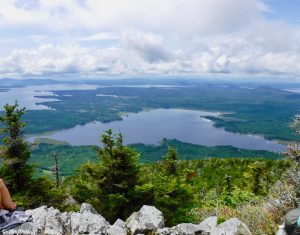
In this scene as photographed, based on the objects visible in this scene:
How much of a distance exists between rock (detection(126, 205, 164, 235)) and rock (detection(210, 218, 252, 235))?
2017mm

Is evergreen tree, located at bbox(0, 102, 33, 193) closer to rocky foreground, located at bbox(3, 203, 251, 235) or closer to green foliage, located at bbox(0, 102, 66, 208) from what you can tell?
green foliage, located at bbox(0, 102, 66, 208)

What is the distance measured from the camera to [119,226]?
11.5 metres

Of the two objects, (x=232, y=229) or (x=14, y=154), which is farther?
(x=14, y=154)

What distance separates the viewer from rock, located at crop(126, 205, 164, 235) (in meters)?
11.0

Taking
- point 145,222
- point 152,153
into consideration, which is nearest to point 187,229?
point 145,222

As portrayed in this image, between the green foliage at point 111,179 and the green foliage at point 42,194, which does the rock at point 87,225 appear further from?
the green foliage at point 42,194

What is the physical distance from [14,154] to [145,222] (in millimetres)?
9692

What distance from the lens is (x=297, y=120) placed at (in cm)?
1112

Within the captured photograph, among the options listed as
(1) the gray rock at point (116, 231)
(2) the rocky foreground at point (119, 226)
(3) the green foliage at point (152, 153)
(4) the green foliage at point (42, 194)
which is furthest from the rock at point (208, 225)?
(3) the green foliage at point (152, 153)

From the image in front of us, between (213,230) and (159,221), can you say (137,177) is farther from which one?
(213,230)

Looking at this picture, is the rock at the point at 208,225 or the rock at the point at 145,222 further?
the rock at the point at 145,222

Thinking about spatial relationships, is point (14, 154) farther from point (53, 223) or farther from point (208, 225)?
point (208, 225)

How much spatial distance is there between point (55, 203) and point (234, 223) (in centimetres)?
1135

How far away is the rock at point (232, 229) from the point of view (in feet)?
32.2
